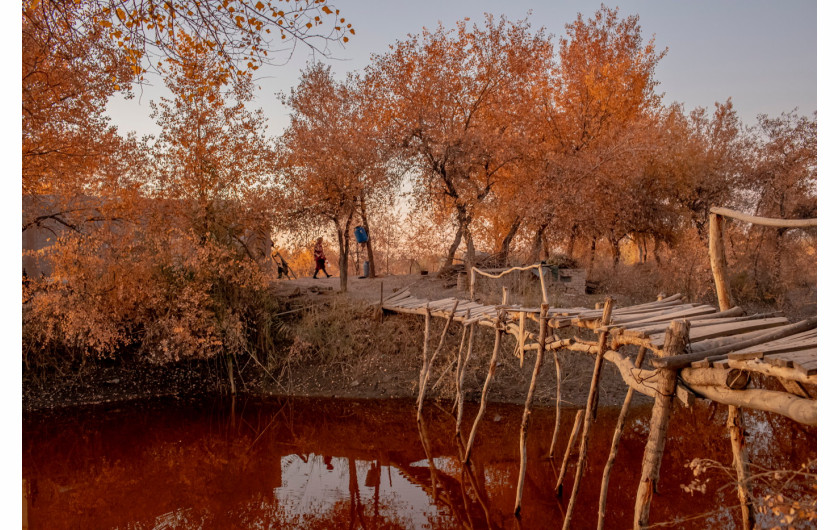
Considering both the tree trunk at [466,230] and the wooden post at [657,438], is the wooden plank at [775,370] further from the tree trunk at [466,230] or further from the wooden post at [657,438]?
the tree trunk at [466,230]

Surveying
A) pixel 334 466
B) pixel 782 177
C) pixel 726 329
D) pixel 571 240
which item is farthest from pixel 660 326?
pixel 782 177

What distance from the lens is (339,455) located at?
33.3ft

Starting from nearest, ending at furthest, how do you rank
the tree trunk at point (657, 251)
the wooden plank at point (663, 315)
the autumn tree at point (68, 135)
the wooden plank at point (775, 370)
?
the wooden plank at point (775, 370), the wooden plank at point (663, 315), the autumn tree at point (68, 135), the tree trunk at point (657, 251)

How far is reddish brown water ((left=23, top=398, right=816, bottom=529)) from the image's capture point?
25.2ft

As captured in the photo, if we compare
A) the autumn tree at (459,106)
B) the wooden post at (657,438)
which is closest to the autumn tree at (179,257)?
the autumn tree at (459,106)

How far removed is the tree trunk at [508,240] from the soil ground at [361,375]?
4515 mm

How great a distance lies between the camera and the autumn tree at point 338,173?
52.8 ft

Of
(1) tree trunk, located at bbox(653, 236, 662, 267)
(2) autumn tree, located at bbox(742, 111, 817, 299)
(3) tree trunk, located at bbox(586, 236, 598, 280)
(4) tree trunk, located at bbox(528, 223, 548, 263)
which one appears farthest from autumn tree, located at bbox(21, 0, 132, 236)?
(2) autumn tree, located at bbox(742, 111, 817, 299)

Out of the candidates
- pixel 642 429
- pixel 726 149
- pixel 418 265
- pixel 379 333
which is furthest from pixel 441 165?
pixel 726 149

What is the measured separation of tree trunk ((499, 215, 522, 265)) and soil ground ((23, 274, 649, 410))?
178 inches

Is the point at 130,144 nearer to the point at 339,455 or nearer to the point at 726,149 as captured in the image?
the point at 339,455
